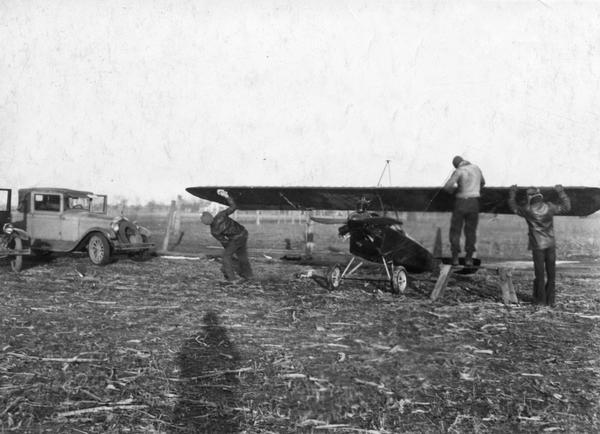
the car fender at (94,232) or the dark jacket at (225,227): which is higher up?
the dark jacket at (225,227)

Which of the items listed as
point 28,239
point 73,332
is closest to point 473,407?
point 73,332

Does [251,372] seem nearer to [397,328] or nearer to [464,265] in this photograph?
[397,328]

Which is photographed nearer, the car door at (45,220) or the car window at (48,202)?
the car door at (45,220)

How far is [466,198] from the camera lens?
834 cm

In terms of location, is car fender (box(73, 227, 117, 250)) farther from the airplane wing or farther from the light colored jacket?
the light colored jacket

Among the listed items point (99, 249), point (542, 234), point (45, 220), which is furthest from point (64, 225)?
point (542, 234)

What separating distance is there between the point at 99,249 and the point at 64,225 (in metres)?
1.43

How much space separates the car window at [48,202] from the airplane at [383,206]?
4489 millimetres

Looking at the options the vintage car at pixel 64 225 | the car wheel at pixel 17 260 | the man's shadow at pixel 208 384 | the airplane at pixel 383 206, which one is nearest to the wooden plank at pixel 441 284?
the airplane at pixel 383 206

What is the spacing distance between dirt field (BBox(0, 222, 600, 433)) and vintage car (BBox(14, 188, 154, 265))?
4110 mm

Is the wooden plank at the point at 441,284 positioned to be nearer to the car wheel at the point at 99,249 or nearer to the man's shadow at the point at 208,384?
the man's shadow at the point at 208,384

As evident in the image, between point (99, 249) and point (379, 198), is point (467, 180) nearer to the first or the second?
point (379, 198)

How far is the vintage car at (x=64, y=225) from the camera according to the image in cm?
1289

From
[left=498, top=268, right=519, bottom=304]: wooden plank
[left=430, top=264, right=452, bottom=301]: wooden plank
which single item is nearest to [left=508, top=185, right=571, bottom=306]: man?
[left=498, top=268, right=519, bottom=304]: wooden plank
